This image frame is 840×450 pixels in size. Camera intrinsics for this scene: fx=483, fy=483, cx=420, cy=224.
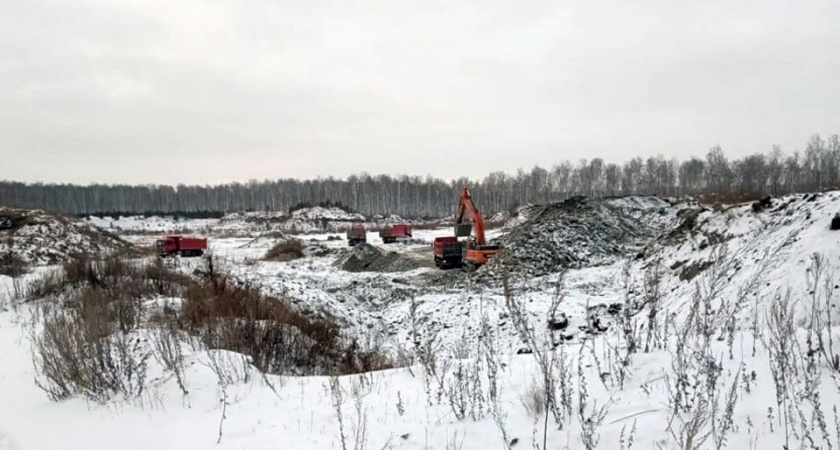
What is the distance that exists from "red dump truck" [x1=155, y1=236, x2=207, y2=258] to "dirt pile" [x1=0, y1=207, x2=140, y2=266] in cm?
269

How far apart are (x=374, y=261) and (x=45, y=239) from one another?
51.4ft

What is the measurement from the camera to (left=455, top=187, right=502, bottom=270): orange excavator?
19.9 meters

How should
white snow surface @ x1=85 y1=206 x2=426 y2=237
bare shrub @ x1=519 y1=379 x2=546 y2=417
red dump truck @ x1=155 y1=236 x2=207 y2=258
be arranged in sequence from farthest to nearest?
white snow surface @ x1=85 y1=206 x2=426 y2=237
red dump truck @ x1=155 y1=236 x2=207 y2=258
bare shrub @ x1=519 y1=379 x2=546 y2=417

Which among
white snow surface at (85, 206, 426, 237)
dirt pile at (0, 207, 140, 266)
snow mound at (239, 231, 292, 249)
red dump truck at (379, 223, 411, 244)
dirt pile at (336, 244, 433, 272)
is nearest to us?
dirt pile at (0, 207, 140, 266)

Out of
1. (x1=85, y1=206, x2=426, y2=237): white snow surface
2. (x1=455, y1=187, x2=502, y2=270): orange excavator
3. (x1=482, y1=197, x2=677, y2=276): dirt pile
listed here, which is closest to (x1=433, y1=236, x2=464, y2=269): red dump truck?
(x1=455, y1=187, x2=502, y2=270): orange excavator

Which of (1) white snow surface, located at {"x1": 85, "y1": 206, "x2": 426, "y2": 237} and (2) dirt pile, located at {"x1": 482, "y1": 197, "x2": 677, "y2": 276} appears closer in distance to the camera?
(2) dirt pile, located at {"x1": 482, "y1": 197, "x2": 677, "y2": 276}

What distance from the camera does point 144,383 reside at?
5359 millimetres

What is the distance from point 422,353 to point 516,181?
9641 centimetres

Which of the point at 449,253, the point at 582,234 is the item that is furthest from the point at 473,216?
the point at 582,234

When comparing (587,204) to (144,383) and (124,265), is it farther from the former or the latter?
(144,383)

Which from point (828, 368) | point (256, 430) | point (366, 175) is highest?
point (366, 175)

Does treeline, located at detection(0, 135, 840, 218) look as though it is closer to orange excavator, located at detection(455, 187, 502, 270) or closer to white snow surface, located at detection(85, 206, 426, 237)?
white snow surface, located at detection(85, 206, 426, 237)

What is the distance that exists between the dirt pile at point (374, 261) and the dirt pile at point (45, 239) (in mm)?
10116

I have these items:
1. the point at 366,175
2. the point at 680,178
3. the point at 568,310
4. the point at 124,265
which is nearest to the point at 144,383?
the point at 568,310
